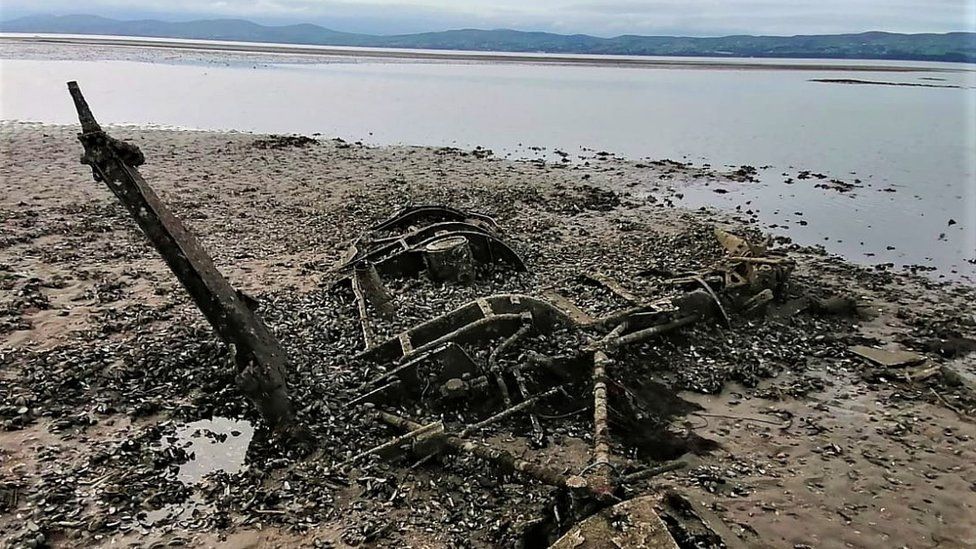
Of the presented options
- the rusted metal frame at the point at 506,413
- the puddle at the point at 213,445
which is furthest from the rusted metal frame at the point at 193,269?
the rusted metal frame at the point at 506,413

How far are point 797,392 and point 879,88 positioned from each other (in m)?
67.5

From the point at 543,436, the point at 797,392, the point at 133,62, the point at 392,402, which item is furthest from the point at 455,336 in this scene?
the point at 133,62

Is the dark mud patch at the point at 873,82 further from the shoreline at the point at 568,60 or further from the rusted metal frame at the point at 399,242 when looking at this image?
the rusted metal frame at the point at 399,242

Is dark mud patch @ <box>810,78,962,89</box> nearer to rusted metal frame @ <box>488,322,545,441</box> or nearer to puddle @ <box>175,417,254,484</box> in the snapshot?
rusted metal frame @ <box>488,322,545,441</box>

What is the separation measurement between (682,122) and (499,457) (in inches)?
1450

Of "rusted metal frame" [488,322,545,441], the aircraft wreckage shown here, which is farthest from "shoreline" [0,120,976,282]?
"rusted metal frame" [488,322,545,441]

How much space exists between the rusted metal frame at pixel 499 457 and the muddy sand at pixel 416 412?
18 centimetres

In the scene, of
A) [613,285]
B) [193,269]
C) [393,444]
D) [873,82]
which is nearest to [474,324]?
[393,444]

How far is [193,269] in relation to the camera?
798 centimetres

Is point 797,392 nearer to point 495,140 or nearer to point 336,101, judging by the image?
point 495,140

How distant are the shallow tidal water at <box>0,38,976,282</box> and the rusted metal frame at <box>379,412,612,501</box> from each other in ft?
44.4

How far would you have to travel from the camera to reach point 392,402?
905 cm

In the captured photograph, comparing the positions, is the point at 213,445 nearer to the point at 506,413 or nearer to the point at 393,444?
the point at 393,444

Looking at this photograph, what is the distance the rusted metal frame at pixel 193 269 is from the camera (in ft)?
25.6
